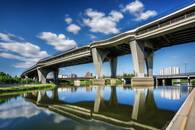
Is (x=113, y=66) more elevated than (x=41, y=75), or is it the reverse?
(x=113, y=66)

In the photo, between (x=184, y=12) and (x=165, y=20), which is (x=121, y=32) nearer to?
(x=165, y=20)

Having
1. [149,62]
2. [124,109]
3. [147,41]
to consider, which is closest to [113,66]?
[149,62]

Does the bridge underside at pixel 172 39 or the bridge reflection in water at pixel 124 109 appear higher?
the bridge underside at pixel 172 39

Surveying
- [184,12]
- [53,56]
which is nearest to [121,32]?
[184,12]

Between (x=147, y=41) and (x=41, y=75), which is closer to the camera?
(x=147, y=41)

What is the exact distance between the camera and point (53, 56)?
13488 centimetres

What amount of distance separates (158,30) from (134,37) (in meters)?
10.6

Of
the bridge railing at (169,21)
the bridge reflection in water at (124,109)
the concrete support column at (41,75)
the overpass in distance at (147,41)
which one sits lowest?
the bridge reflection in water at (124,109)

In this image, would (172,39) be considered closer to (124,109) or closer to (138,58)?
(138,58)

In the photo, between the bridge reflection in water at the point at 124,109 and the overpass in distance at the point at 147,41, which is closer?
the bridge reflection in water at the point at 124,109

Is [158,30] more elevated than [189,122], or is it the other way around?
[158,30]

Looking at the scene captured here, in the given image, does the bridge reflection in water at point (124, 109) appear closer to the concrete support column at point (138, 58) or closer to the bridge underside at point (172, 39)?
the concrete support column at point (138, 58)

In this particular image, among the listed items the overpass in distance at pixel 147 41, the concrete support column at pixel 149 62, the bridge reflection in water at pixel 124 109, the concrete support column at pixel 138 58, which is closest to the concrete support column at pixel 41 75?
the overpass in distance at pixel 147 41

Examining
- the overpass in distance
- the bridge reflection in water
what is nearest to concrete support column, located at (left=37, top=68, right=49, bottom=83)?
the overpass in distance
